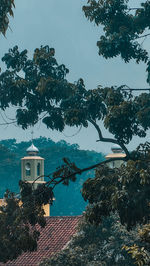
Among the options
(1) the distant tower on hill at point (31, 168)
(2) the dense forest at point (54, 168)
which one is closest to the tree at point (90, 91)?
(1) the distant tower on hill at point (31, 168)

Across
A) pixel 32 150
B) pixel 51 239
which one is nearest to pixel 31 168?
pixel 32 150

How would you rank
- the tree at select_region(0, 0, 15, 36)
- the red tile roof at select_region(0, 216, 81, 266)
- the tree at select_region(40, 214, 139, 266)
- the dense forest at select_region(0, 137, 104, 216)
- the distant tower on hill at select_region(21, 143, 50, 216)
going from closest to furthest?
the tree at select_region(0, 0, 15, 36) < the tree at select_region(40, 214, 139, 266) < the red tile roof at select_region(0, 216, 81, 266) < the distant tower on hill at select_region(21, 143, 50, 216) < the dense forest at select_region(0, 137, 104, 216)

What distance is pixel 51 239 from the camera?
39.2 m

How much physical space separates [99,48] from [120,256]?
7.76 metres

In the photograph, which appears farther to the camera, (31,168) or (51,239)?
(31,168)

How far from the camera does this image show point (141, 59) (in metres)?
29.8

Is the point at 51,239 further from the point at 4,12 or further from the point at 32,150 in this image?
the point at 32,150

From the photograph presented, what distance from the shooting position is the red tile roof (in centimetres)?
3809

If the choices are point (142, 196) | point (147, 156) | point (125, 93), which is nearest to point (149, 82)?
point (125, 93)

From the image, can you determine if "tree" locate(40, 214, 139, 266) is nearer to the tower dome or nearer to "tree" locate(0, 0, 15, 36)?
"tree" locate(0, 0, 15, 36)

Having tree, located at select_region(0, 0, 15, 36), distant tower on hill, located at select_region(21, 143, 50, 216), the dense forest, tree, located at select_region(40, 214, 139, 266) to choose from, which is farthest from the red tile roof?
the dense forest

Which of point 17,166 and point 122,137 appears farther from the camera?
point 17,166

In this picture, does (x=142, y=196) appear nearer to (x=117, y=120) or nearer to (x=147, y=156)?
(x=147, y=156)

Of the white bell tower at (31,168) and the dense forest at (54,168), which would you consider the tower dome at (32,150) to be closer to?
the white bell tower at (31,168)
